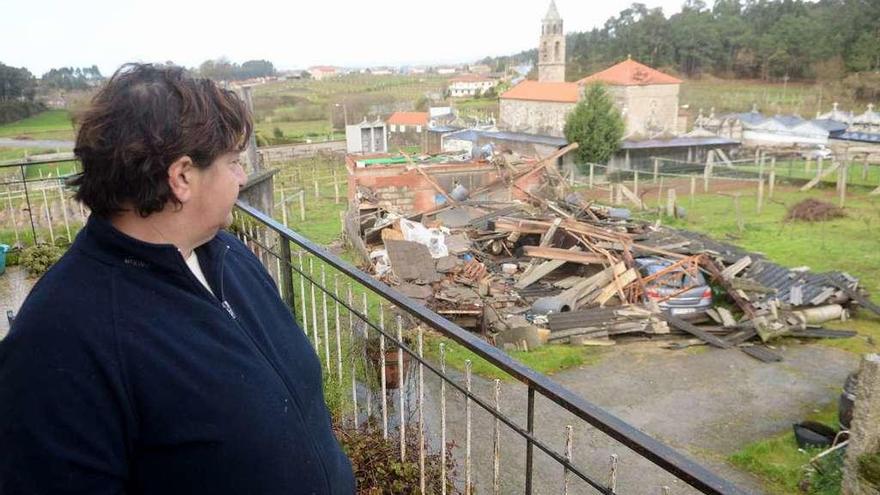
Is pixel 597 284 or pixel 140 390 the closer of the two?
pixel 140 390

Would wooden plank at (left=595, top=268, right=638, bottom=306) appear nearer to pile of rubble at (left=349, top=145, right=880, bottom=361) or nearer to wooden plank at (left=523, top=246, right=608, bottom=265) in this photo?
pile of rubble at (left=349, top=145, right=880, bottom=361)

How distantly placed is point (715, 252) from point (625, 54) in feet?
239

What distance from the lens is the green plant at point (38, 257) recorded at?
670cm

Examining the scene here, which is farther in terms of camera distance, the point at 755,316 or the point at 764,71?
the point at 764,71

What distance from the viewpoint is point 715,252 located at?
583 inches

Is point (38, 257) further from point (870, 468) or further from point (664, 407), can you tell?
point (870, 468)

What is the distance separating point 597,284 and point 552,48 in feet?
173

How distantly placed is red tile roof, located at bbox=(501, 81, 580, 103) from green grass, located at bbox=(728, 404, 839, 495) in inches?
1628

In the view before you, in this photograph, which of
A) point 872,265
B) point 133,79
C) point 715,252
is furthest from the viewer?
point 872,265

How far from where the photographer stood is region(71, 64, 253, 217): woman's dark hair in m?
1.21

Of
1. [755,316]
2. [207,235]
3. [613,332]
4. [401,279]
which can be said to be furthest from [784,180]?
[207,235]

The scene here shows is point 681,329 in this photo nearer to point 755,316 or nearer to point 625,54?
point 755,316

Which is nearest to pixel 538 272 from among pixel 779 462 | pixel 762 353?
pixel 762 353

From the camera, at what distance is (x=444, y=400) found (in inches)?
105
